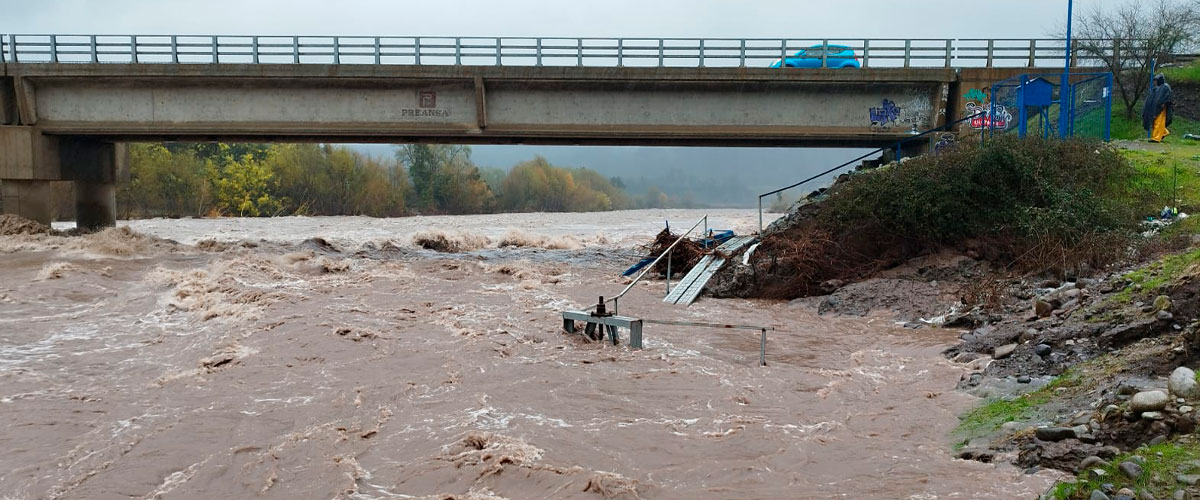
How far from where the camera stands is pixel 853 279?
1781 centimetres

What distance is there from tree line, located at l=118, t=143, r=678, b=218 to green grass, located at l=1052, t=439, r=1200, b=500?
54.0m

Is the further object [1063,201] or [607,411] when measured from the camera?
[1063,201]

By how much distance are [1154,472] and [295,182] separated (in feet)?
199

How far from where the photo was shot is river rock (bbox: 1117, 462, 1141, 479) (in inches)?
231

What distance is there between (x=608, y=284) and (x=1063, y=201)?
9951mm

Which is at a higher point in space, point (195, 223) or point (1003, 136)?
point (1003, 136)

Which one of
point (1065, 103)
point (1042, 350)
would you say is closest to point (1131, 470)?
point (1042, 350)

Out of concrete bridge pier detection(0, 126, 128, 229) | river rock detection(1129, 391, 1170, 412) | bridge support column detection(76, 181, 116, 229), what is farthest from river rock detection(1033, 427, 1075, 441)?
bridge support column detection(76, 181, 116, 229)

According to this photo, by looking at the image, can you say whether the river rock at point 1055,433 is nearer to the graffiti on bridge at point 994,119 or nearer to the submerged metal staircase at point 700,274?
the submerged metal staircase at point 700,274

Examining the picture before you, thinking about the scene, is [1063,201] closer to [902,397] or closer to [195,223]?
[902,397]

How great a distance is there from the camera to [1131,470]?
5910mm

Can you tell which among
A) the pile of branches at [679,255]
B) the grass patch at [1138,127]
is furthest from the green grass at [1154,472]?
the grass patch at [1138,127]

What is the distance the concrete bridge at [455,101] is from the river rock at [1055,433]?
2073 cm

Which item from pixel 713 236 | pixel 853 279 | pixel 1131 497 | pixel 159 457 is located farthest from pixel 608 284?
pixel 1131 497
